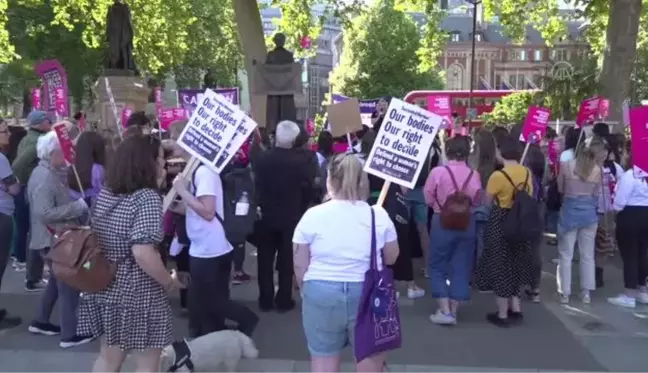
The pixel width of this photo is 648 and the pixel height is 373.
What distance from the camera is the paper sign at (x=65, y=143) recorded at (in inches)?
259

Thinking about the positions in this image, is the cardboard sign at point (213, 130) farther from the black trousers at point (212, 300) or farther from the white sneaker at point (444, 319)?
the white sneaker at point (444, 319)

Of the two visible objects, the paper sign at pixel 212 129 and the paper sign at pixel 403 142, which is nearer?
the paper sign at pixel 403 142

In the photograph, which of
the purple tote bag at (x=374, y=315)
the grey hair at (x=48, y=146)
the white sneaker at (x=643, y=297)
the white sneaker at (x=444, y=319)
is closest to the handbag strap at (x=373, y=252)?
the purple tote bag at (x=374, y=315)

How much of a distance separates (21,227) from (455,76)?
83.3 metres

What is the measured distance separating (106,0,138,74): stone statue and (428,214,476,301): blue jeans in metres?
9.88

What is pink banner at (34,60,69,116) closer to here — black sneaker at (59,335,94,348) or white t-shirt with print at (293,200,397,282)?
black sneaker at (59,335,94,348)

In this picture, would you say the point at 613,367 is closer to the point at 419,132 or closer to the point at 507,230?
the point at 507,230

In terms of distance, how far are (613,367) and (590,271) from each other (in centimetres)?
208

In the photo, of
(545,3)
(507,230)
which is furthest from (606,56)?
(507,230)

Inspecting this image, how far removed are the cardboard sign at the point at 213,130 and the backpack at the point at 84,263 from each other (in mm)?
1419

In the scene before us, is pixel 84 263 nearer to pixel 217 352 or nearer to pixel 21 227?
pixel 217 352

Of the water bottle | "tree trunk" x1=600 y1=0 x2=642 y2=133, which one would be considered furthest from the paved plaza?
"tree trunk" x1=600 y1=0 x2=642 y2=133

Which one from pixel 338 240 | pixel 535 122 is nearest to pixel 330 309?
pixel 338 240

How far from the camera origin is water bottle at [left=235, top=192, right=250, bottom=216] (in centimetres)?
649
